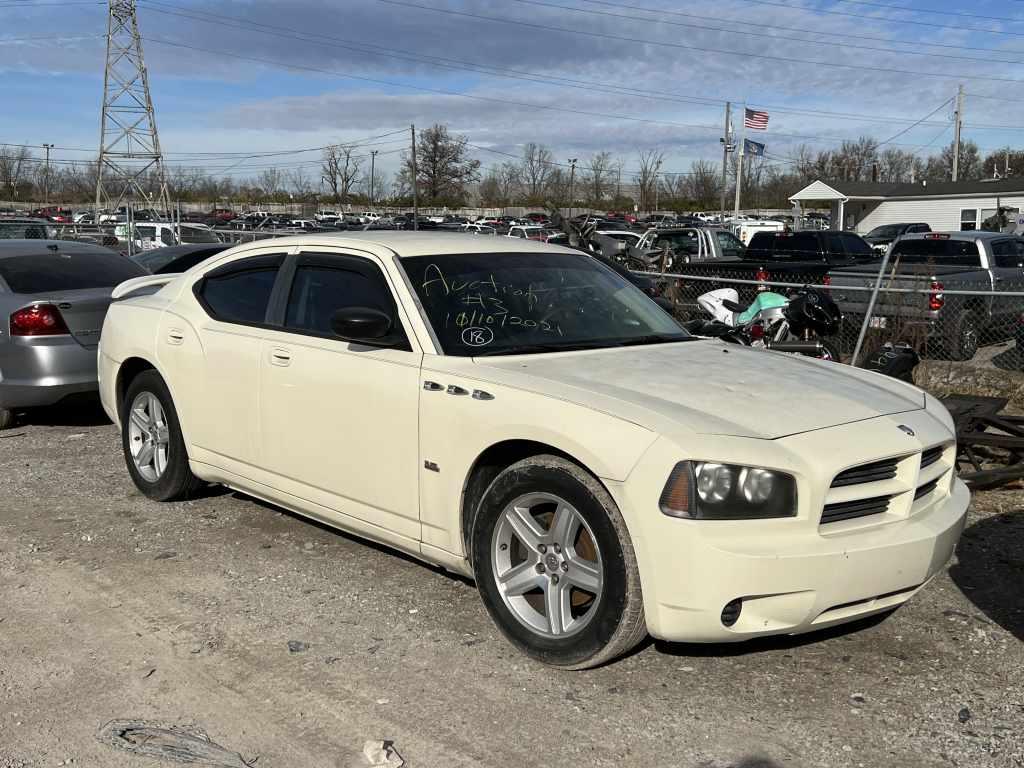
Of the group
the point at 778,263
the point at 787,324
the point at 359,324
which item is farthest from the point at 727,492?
the point at 778,263

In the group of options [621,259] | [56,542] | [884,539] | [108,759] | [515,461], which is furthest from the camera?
[621,259]

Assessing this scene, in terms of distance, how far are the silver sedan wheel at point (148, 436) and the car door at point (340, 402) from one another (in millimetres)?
1251

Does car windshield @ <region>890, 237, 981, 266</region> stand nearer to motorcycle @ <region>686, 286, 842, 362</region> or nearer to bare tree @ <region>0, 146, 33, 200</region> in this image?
motorcycle @ <region>686, 286, 842, 362</region>

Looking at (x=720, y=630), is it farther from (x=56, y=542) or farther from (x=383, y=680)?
(x=56, y=542)

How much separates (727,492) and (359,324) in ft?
5.83

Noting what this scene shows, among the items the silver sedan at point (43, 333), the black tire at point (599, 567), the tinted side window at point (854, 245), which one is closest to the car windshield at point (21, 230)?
the silver sedan at point (43, 333)

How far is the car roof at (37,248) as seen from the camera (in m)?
8.55

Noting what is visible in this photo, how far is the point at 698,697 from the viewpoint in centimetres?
370

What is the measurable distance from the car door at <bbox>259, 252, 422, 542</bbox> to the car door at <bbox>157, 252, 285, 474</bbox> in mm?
149

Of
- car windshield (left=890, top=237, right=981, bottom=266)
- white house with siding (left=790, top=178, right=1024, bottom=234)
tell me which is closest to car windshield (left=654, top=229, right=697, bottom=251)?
car windshield (left=890, top=237, right=981, bottom=266)

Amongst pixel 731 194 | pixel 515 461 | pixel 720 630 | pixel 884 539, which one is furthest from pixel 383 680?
pixel 731 194

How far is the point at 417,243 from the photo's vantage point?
497 centimetres

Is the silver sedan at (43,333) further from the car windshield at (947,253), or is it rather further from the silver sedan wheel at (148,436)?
the car windshield at (947,253)

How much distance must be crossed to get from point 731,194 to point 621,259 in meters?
80.2
